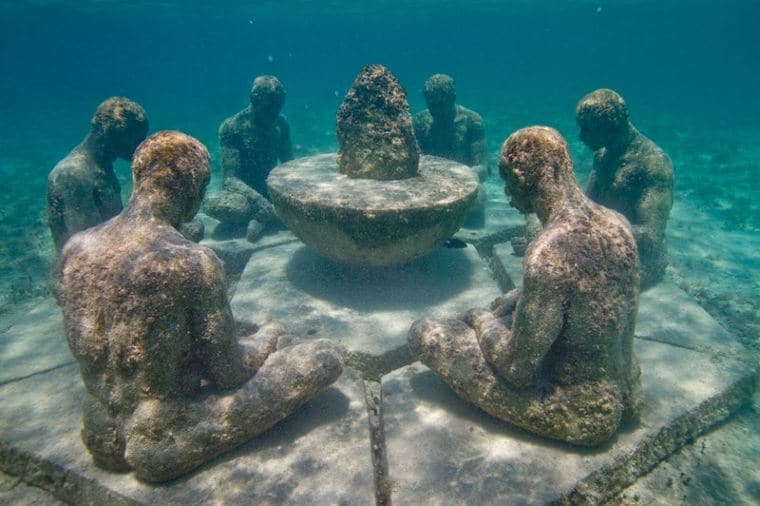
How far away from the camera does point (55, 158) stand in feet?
70.2

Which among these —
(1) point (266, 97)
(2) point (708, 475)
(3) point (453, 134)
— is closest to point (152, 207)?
(2) point (708, 475)

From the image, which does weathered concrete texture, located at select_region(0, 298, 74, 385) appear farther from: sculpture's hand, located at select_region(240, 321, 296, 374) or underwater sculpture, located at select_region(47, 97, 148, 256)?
sculpture's hand, located at select_region(240, 321, 296, 374)

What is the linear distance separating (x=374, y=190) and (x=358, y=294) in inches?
53.1

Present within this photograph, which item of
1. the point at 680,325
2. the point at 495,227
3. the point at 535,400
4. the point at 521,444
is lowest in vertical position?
the point at 680,325

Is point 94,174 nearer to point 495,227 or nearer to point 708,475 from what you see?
point 495,227

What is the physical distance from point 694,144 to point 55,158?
29.9 meters

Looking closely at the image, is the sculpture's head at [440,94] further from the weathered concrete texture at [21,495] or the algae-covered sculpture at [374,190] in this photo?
the weathered concrete texture at [21,495]

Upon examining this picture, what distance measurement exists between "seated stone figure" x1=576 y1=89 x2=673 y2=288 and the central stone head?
2.25 m

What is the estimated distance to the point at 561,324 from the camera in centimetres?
294

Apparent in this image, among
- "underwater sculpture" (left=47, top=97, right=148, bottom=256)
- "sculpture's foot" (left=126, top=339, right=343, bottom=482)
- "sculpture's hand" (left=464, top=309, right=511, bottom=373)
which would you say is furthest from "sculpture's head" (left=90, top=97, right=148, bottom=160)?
"sculpture's hand" (left=464, top=309, right=511, bottom=373)

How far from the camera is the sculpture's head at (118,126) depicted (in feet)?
17.5

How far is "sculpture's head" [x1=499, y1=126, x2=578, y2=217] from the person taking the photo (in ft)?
10.2

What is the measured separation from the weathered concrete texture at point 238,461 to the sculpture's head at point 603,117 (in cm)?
431

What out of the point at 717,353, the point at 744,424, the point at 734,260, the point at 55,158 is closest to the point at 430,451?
the point at 744,424
